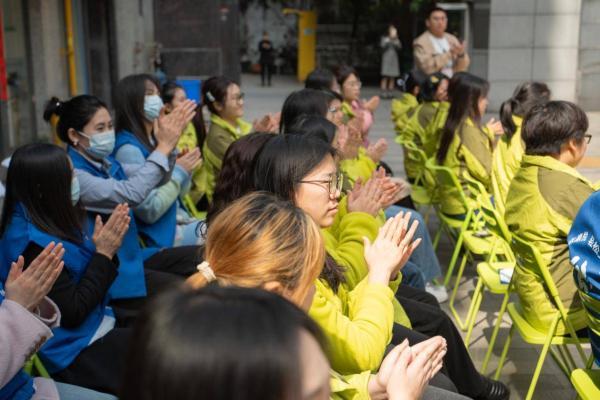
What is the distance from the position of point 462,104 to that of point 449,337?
9.65 feet

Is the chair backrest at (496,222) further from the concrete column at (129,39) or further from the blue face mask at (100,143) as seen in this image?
the concrete column at (129,39)

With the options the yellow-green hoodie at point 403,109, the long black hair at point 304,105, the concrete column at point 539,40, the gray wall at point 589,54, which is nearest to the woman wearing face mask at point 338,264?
the long black hair at point 304,105

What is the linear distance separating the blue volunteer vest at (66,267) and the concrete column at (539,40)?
1036 cm

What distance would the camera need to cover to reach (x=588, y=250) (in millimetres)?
2889

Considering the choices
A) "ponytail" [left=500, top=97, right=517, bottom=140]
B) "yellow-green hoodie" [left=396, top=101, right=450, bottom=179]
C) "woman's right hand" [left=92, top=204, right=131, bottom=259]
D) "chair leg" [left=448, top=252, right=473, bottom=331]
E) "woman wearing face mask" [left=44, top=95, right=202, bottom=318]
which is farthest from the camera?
"yellow-green hoodie" [left=396, top=101, right=450, bottom=179]

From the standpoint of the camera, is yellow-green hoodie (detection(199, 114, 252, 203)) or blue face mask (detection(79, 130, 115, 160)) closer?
blue face mask (detection(79, 130, 115, 160))

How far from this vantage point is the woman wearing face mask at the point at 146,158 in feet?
15.1

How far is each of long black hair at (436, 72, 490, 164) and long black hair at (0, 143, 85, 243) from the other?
366cm

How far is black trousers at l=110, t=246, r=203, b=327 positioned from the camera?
3707mm

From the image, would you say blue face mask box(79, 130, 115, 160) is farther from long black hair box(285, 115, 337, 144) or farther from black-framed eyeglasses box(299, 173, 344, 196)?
black-framed eyeglasses box(299, 173, 344, 196)

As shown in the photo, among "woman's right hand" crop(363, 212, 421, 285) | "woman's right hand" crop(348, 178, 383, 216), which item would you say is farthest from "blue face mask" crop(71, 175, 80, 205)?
"woman's right hand" crop(363, 212, 421, 285)

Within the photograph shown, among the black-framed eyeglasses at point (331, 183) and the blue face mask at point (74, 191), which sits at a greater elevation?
the black-framed eyeglasses at point (331, 183)

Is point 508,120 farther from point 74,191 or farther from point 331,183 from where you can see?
point 74,191

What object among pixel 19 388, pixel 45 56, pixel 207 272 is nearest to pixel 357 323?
pixel 207 272
